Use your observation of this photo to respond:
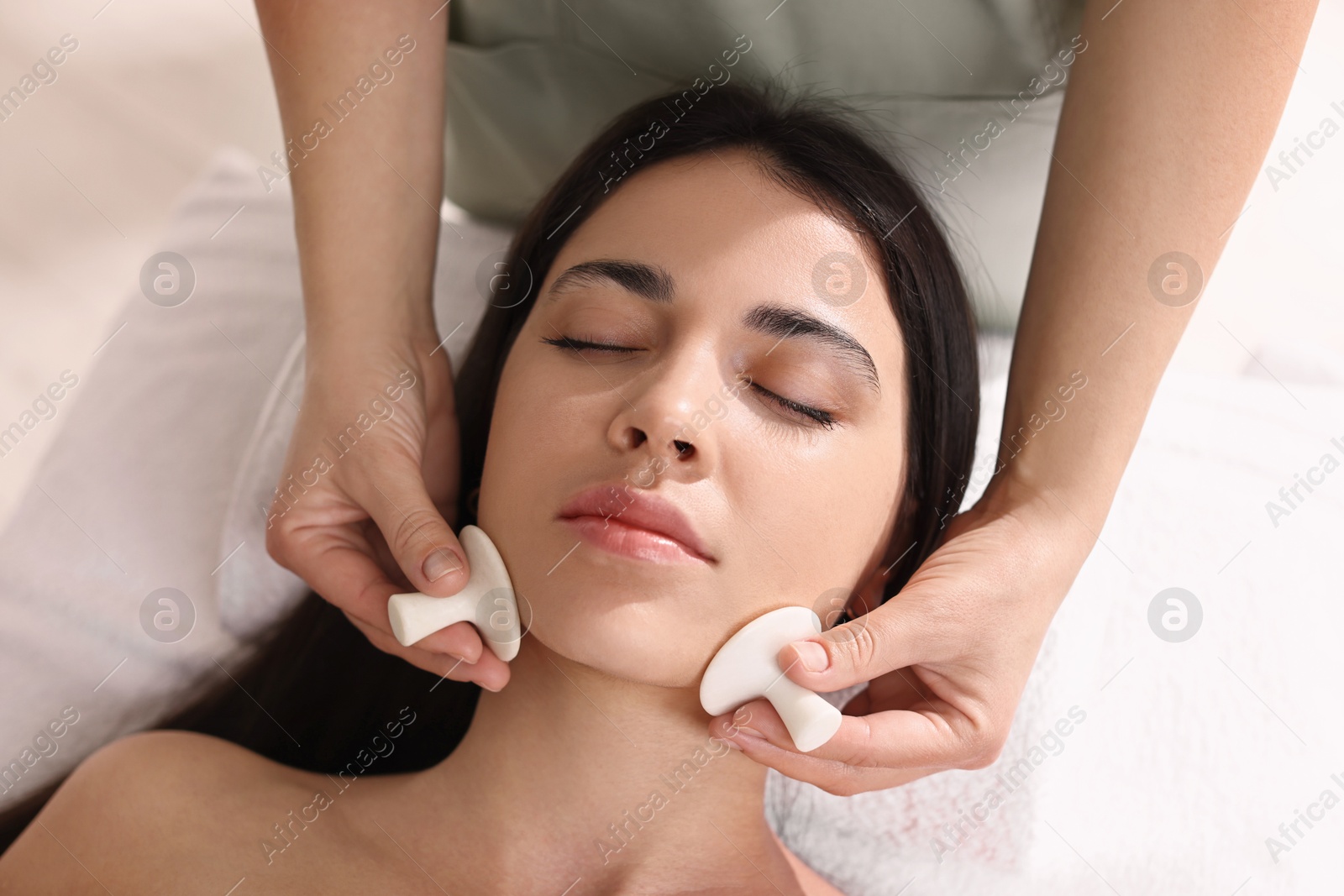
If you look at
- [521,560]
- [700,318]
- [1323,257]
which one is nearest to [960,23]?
[700,318]

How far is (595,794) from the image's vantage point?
1.22 meters

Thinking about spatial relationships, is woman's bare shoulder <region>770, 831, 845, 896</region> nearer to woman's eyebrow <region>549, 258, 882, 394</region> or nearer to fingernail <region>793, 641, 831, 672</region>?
fingernail <region>793, 641, 831, 672</region>

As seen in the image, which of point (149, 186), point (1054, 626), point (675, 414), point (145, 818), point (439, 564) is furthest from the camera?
point (149, 186)

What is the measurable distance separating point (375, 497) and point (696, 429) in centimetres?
45

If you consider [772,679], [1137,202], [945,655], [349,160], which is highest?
[1137,202]

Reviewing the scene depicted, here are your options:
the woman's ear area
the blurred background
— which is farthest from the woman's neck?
the blurred background

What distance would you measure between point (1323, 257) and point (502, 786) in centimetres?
189

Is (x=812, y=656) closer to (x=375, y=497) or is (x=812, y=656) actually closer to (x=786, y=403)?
(x=786, y=403)

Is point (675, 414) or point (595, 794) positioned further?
point (595, 794)

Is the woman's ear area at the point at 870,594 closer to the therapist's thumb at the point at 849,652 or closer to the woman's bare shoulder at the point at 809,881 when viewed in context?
the therapist's thumb at the point at 849,652

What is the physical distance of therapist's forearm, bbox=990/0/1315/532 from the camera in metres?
1.12

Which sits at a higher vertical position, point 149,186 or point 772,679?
point 149,186

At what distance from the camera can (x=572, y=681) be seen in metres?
1.18

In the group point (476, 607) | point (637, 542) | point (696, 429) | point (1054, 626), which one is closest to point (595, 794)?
point (476, 607)
